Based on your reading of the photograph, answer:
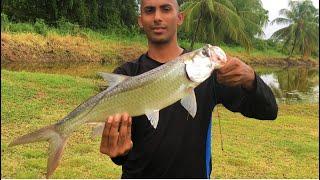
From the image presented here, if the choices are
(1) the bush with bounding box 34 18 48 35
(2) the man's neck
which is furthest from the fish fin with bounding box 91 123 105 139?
(1) the bush with bounding box 34 18 48 35

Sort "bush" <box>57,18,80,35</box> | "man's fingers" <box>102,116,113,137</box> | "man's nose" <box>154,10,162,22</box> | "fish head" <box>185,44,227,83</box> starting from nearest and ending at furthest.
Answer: "fish head" <box>185,44,227,83</box> < "man's fingers" <box>102,116,113,137</box> < "man's nose" <box>154,10,162,22</box> < "bush" <box>57,18,80,35</box>

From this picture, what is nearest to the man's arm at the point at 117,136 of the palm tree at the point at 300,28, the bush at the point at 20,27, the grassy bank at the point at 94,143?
the grassy bank at the point at 94,143

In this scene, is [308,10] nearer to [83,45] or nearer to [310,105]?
[83,45]

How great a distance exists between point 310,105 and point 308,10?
3879cm

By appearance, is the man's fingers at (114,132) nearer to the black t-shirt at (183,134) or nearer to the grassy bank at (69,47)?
the black t-shirt at (183,134)

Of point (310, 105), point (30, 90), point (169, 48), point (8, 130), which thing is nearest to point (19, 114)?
point (8, 130)

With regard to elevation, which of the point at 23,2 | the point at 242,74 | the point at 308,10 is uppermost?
the point at 242,74

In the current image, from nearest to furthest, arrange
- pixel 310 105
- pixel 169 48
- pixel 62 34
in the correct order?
1. pixel 169 48
2. pixel 310 105
3. pixel 62 34

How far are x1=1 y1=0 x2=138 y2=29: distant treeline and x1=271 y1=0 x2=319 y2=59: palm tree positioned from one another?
25813 millimetres

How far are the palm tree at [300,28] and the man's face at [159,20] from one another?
165 feet

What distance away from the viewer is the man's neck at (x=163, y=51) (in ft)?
8.66

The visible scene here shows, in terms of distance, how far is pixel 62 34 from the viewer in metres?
26.1

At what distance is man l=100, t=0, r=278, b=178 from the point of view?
7.94 feet

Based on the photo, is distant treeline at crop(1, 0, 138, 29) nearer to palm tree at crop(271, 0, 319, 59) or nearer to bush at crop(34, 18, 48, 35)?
bush at crop(34, 18, 48, 35)
